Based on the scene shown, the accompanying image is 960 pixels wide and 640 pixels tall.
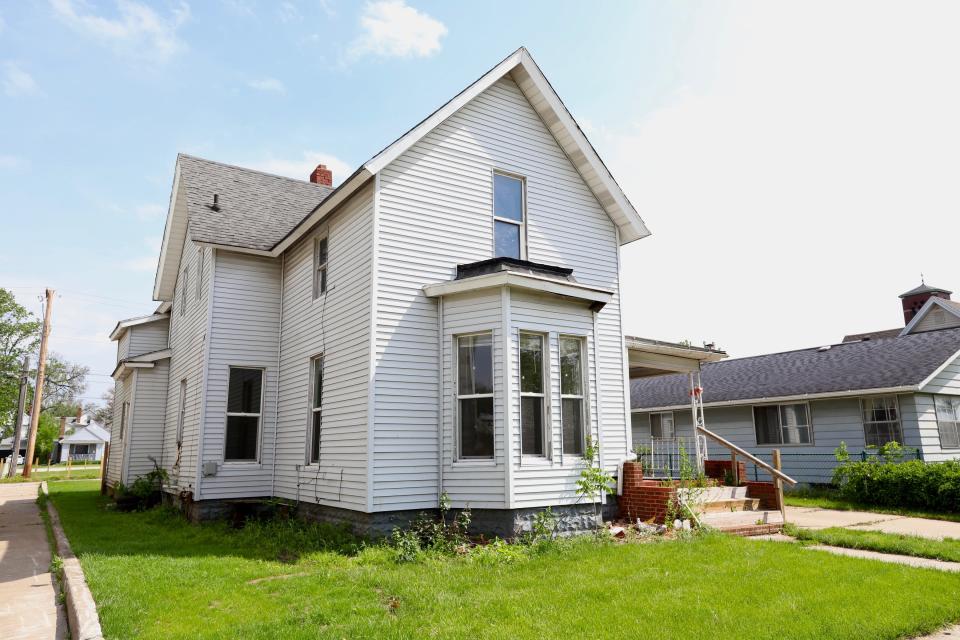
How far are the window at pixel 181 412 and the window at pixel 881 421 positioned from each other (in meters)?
18.3

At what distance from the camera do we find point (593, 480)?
9.89 metres

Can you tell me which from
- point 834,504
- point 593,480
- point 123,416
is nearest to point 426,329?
point 593,480

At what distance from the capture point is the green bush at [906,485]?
13461mm

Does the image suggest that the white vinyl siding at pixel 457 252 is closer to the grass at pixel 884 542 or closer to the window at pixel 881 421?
the grass at pixel 884 542

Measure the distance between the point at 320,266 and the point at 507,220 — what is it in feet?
12.4

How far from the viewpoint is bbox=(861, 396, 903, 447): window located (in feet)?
58.0

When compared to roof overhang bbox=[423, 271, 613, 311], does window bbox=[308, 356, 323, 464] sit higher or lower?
lower

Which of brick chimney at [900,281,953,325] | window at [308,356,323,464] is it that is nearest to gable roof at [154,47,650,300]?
window at [308,356,323,464]

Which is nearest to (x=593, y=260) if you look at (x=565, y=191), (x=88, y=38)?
(x=565, y=191)

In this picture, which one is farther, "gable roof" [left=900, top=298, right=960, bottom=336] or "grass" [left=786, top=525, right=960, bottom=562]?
"gable roof" [left=900, top=298, right=960, bottom=336]

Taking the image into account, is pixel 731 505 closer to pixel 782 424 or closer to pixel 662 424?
pixel 782 424

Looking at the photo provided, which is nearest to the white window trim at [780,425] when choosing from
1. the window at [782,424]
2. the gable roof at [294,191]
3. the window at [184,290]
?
the window at [782,424]

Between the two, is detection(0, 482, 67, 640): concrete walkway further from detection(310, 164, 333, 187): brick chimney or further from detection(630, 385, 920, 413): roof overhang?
detection(630, 385, 920, 413): roof overhang

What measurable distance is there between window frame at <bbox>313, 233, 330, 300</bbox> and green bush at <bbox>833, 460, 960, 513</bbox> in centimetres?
1330
